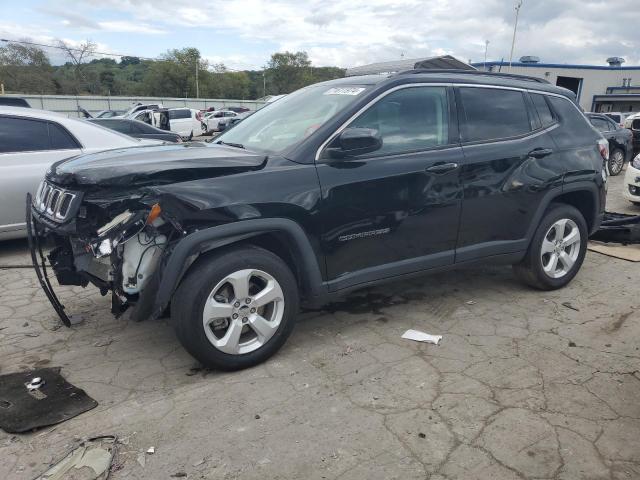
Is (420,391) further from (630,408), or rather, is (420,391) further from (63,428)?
(63,428)

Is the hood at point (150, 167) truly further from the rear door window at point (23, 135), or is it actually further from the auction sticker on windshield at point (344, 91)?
the rear door window at point (23, 135)

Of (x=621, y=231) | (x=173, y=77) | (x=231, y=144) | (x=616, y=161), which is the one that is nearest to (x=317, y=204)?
(x=231, y=144)

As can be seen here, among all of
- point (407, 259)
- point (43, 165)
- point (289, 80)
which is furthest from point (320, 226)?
point (289, 80)

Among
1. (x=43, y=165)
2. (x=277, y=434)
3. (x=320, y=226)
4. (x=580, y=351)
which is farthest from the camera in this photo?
(x=43, y=165)

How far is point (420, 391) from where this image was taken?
119 inches

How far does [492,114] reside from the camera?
13.6ft

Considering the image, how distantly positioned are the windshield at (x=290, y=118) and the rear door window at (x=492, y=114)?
92cm

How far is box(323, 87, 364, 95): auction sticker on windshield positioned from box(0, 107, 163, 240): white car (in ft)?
7.09

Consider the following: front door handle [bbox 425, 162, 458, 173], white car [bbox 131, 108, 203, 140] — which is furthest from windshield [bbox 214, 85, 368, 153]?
white car [bbox 131, 108, 203, 140]

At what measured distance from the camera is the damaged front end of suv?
2896 mm

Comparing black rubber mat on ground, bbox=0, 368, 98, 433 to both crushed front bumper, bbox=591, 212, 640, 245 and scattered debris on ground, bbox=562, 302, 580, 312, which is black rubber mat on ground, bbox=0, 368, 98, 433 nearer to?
scattered debris on ground, bbox=562, 302, 580, 312

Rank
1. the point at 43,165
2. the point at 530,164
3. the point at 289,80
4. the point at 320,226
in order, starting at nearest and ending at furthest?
the point at 320,226 < the point at 530,164 < the point at 43,165 < the point at 289,80

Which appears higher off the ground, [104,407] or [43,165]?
[43,165]

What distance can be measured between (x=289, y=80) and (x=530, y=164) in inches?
3476
